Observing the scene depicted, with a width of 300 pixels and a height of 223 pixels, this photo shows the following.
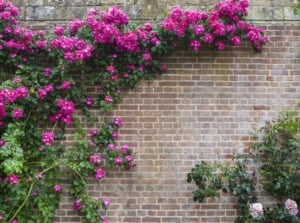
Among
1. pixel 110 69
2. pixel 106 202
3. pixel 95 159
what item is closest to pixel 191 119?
pixel 110 69

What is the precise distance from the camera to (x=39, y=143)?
5.43 m

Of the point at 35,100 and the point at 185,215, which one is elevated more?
the point at 35,100

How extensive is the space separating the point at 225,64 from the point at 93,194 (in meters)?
2.13

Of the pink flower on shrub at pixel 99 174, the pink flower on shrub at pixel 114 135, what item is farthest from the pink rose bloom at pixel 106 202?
the pink flower on shrub at pixel 114 135

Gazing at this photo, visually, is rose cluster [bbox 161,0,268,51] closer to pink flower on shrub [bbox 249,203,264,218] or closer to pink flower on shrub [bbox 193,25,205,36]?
pink flower on shrub [bbox 193,25,205,36]

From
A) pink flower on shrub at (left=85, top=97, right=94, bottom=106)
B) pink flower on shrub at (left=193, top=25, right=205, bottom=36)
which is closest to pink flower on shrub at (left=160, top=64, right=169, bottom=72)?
pink flower on shrub at (left=193, top=25, right=205, bottom=36)

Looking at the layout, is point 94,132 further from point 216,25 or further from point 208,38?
point 216,25

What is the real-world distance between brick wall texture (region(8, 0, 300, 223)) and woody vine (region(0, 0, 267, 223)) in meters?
0.14

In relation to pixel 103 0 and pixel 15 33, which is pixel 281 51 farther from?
pixel 15 33

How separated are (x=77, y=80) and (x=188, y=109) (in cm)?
132

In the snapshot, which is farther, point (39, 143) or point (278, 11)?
point (278, 11)

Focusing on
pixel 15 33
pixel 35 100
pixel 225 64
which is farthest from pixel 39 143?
pixel 225 64

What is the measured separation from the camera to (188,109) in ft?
18.6

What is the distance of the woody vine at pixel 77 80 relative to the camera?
5309mm
